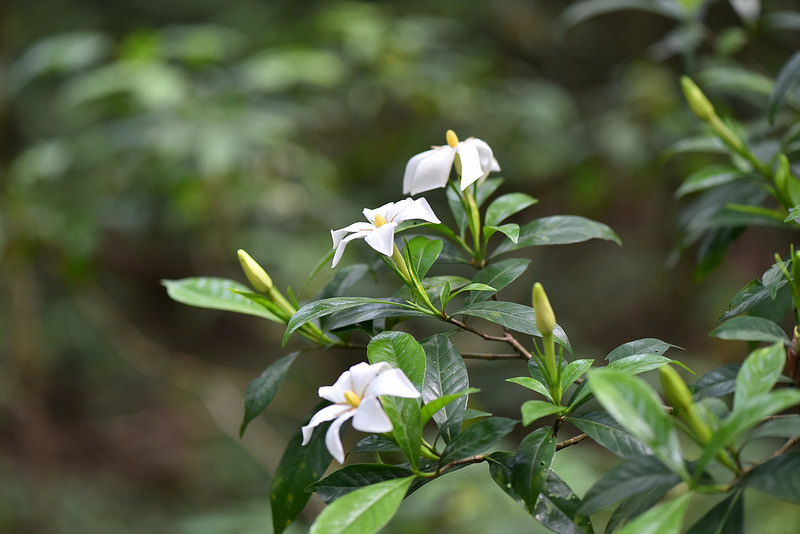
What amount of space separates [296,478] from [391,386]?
181 mm

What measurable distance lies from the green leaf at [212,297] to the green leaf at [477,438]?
0.74 feet

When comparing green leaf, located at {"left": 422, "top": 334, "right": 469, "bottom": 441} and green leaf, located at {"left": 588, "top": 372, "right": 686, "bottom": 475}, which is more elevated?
green leaf, located at {"left": 588, "top": 372, "right": 686, "bottom": 475}

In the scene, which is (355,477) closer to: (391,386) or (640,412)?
(391,386)

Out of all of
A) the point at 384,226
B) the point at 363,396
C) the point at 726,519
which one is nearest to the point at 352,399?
the point at 363,396

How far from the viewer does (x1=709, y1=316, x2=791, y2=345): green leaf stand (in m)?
0.40

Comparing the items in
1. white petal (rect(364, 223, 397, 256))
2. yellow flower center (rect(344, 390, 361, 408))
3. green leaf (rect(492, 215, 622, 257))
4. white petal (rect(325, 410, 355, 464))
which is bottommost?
white petal (rect(325, 410, 355, 464))

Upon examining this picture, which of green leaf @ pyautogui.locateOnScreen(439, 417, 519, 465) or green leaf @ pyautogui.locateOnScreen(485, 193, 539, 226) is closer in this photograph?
green leaf @ pyautogui.locateOnScreen(439, 417, 519, 465)

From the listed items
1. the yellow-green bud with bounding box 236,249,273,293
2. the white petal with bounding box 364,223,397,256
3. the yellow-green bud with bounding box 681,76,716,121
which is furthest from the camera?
the yellow-green bud with bounding box 681,76,716,121

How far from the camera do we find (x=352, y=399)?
401 millimetres

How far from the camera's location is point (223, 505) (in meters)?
2.56

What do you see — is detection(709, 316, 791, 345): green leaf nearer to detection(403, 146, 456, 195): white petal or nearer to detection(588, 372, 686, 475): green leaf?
detection(588, 372, 686, 475): green leaf

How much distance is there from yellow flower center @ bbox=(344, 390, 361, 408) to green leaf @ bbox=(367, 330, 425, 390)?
0.04 m

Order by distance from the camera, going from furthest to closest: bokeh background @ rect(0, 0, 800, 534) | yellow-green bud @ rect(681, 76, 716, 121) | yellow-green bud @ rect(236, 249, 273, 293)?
bokeh background @ rect(0, 0, 800, 534)
yellow-green bud @ rect(681, 76, 716, 121)
yellow-green bud @ rect(236, 249, 273, 293)

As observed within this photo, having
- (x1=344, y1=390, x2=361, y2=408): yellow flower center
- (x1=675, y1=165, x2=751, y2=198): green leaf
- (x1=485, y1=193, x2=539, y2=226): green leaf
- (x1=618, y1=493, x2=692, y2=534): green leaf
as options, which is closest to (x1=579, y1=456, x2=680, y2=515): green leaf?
(x1=618, y1=493, x2=692, y2=534): green leaf
